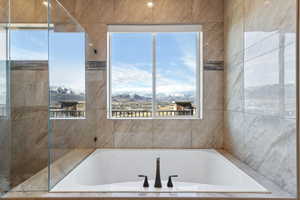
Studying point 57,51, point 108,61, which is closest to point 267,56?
point 57,51

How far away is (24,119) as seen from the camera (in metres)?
2.33

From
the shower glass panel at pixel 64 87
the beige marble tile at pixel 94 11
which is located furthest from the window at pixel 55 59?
the beige marble tile at pixel 94 11

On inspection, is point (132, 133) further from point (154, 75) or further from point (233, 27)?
point (233, 27)

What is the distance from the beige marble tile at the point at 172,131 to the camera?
305 cm

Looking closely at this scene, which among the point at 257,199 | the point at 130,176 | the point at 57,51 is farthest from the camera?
the point at 130,176

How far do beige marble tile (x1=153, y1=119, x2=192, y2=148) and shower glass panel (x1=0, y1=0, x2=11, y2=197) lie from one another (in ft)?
5.34

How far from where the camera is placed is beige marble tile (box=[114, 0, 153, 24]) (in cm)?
302

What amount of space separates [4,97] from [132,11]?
177 cm

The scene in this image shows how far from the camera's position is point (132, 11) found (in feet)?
9.93

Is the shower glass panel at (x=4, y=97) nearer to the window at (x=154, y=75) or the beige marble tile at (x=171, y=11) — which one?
the window at (x=154, y=75)

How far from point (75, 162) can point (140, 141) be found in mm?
910

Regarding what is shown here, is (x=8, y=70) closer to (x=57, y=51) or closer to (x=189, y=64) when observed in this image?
(x=57, y=51)

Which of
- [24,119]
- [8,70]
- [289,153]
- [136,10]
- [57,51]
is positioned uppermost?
[136,10]

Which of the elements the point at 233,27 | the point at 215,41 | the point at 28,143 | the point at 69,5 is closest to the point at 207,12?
the point at 215,41
